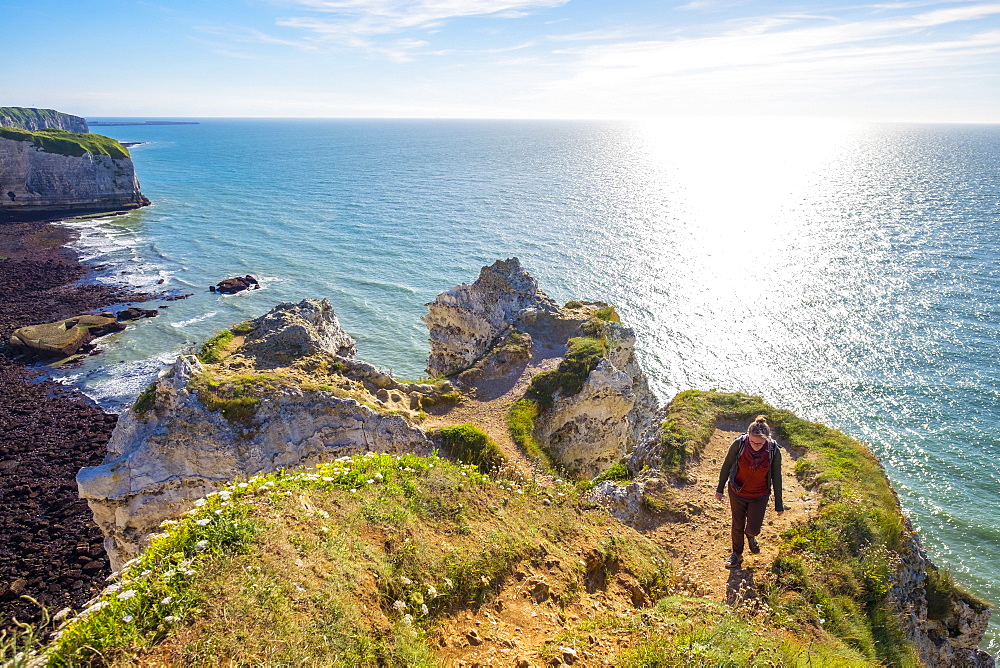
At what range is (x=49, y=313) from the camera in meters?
57.5

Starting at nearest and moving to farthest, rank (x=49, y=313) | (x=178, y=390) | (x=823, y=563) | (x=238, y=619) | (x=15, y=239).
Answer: (x=238, y=619) < (x=823, y=563) < (x=178, y=390) < (x=49, y=313) < (x=15, y=239)

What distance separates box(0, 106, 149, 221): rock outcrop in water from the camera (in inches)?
3711

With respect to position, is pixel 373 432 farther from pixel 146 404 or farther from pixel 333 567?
pixel 333 567

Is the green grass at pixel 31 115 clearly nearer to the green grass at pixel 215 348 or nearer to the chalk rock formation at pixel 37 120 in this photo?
the chalk rock formation at pixel 37 120

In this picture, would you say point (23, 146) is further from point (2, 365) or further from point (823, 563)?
point (823, 563)

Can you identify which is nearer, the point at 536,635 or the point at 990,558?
the point at 536,635

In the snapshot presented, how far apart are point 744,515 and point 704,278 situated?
61429 millimetres

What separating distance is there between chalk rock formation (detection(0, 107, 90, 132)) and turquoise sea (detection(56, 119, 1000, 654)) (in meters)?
63.8

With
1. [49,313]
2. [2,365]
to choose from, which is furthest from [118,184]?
[2,365]

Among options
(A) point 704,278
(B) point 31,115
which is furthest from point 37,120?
(A) point 704,278

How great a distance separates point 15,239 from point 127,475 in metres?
93.5

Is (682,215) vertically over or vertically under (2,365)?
over

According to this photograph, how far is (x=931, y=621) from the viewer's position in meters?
13.1

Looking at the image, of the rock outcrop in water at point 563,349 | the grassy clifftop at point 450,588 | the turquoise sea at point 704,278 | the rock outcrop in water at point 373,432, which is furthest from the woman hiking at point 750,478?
the turquoise sea at point 704,278
